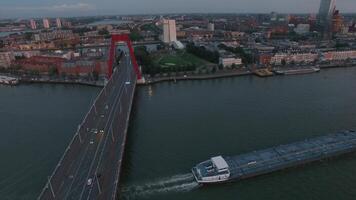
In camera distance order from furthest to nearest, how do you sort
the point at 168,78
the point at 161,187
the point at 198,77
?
the point at 198,77 < the point at 168,78 < the point at 161,187

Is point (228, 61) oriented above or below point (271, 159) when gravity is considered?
below

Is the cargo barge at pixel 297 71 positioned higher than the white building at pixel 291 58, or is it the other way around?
the white building at pixel 291 58

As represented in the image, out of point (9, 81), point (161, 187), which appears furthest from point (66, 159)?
point (9, 81)

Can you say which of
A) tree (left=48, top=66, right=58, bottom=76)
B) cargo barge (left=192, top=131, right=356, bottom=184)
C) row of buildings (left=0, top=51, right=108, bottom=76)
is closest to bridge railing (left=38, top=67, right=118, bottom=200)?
cargo barge (left=192, top=131, right=356, bottom=184)

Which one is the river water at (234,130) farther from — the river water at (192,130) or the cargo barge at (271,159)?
the cargo barge at (271,159)

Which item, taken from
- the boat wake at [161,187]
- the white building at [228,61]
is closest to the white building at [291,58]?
the white building at [228,61]

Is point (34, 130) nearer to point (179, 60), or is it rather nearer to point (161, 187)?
point (161, 187)

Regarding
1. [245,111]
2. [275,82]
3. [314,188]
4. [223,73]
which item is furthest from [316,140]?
[223,73]

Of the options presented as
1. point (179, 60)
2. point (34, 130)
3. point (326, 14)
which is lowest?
point (179, 60)
